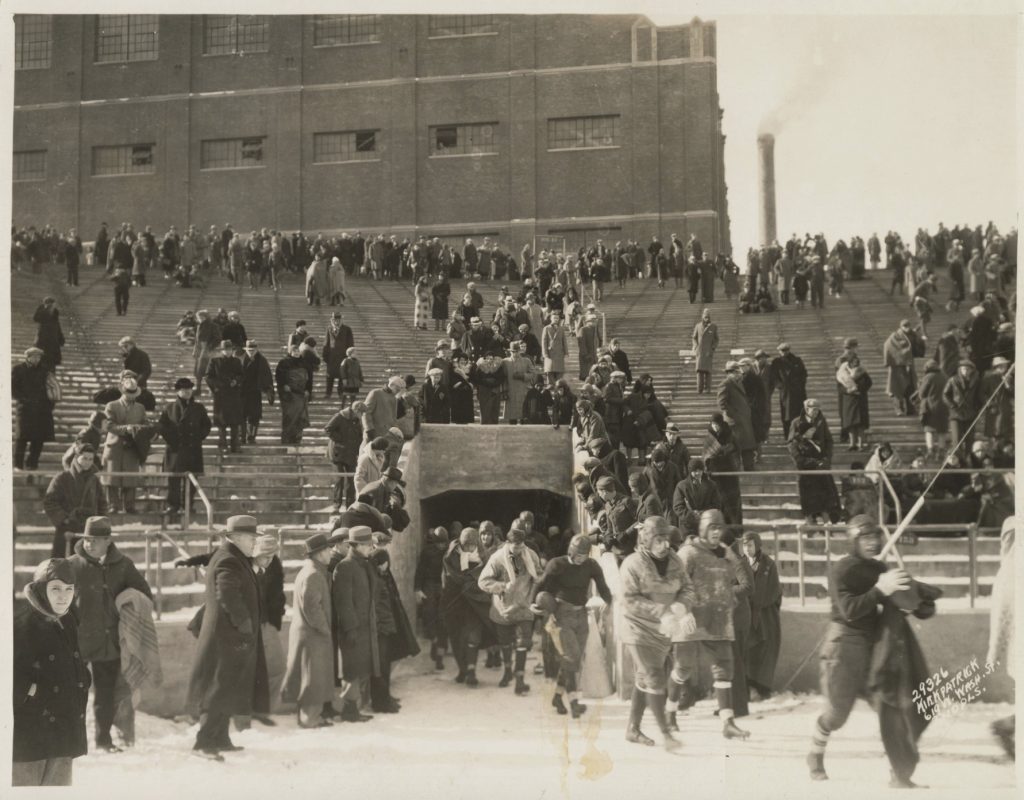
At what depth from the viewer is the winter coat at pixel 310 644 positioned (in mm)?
8977

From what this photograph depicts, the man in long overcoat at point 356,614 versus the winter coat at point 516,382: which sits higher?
the winter coat at point 516,382

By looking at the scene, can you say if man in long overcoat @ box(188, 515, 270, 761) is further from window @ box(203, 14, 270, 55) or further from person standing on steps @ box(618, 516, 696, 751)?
window @ box(203, 14, 270, 55)

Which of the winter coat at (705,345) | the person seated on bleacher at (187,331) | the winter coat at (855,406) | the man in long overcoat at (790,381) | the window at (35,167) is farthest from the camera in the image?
the window at (35,167)

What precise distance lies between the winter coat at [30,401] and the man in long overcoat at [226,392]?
2450mm

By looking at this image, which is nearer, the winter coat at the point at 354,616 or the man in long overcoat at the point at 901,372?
the winter coat at the point at 354,616

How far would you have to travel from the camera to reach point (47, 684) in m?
7.13

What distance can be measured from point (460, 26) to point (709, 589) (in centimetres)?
2995

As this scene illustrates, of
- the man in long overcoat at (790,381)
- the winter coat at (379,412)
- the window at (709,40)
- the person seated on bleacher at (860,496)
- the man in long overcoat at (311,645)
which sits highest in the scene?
the window at (709,40)

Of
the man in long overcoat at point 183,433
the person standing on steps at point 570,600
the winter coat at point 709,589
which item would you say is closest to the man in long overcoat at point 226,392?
A: the man in long overcoat at point 183,433

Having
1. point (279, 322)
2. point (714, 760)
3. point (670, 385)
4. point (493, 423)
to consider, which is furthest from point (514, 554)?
point (279, 322)

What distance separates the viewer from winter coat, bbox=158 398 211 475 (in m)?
12.8

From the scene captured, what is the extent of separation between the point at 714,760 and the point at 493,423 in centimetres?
829

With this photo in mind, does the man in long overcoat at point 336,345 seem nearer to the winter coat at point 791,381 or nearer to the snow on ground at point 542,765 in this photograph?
the winter coat at point 791,381

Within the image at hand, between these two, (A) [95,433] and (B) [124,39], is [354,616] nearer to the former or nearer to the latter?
(A) [95,433]
